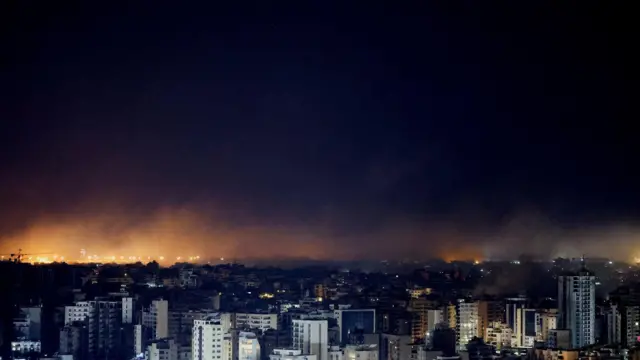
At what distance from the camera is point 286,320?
22.1 feet

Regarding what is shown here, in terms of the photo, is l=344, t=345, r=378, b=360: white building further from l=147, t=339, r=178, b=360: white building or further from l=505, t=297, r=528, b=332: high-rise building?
l=147, t=339, r=178, b=360: white building

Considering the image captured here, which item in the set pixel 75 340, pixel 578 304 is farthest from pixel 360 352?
pixel 75 340

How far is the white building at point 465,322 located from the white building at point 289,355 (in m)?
0.93

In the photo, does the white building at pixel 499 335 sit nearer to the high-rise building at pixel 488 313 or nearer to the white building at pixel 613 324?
the high-rise building at pixel 488 313

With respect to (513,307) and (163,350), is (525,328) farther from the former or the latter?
(163,350)

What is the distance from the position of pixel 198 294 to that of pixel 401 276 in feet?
5.02

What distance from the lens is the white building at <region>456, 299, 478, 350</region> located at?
6.43m

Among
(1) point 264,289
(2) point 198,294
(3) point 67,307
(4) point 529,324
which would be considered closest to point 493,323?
(4) point 529,324

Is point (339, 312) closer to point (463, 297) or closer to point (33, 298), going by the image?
point (463, 297)

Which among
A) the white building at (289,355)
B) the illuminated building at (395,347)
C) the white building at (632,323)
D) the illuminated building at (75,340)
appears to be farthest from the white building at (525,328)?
the illuminated building at (75,340)

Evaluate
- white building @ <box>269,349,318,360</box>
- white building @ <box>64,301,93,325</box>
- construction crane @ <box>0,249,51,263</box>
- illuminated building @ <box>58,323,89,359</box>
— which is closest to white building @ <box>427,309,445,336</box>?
white building @ <box>269,349,318,360</box>

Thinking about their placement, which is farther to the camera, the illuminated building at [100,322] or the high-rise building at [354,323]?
the illuminated building at [100,322]

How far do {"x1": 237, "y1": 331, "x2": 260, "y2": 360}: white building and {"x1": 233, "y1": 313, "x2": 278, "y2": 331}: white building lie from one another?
201 mm

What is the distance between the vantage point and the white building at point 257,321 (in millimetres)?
6676
